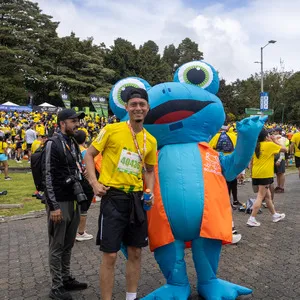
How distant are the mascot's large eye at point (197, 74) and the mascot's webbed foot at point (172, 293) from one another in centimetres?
198

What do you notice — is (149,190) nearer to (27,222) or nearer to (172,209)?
(172,209)

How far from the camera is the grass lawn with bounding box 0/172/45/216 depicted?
312 inches

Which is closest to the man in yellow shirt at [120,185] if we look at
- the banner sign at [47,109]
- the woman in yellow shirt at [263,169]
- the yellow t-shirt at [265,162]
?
the woman in yellow shirt at [263,169]

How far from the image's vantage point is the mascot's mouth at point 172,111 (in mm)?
3520

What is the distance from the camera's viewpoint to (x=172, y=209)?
3.30m

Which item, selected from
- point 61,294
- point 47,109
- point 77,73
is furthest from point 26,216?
point 77,73

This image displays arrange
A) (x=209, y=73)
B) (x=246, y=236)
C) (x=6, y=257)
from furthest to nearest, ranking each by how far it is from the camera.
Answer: (x=246, y=236)
(x=6, y=257)
(x=209, y=73)

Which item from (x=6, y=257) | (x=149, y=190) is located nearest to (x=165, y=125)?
(x=149, y=190)

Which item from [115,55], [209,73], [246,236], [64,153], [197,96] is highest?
[115,55]

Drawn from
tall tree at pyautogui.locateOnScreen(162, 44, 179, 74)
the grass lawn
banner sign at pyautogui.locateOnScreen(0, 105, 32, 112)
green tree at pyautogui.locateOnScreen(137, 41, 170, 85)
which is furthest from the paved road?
tall tree at pyautogui.locateOnScreen(162, 44, 179, 74)

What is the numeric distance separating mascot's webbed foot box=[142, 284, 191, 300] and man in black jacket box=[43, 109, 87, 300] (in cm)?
90

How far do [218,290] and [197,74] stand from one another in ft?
6.94

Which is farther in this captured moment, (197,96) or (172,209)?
(197,96)

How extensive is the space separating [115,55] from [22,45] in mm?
10756
